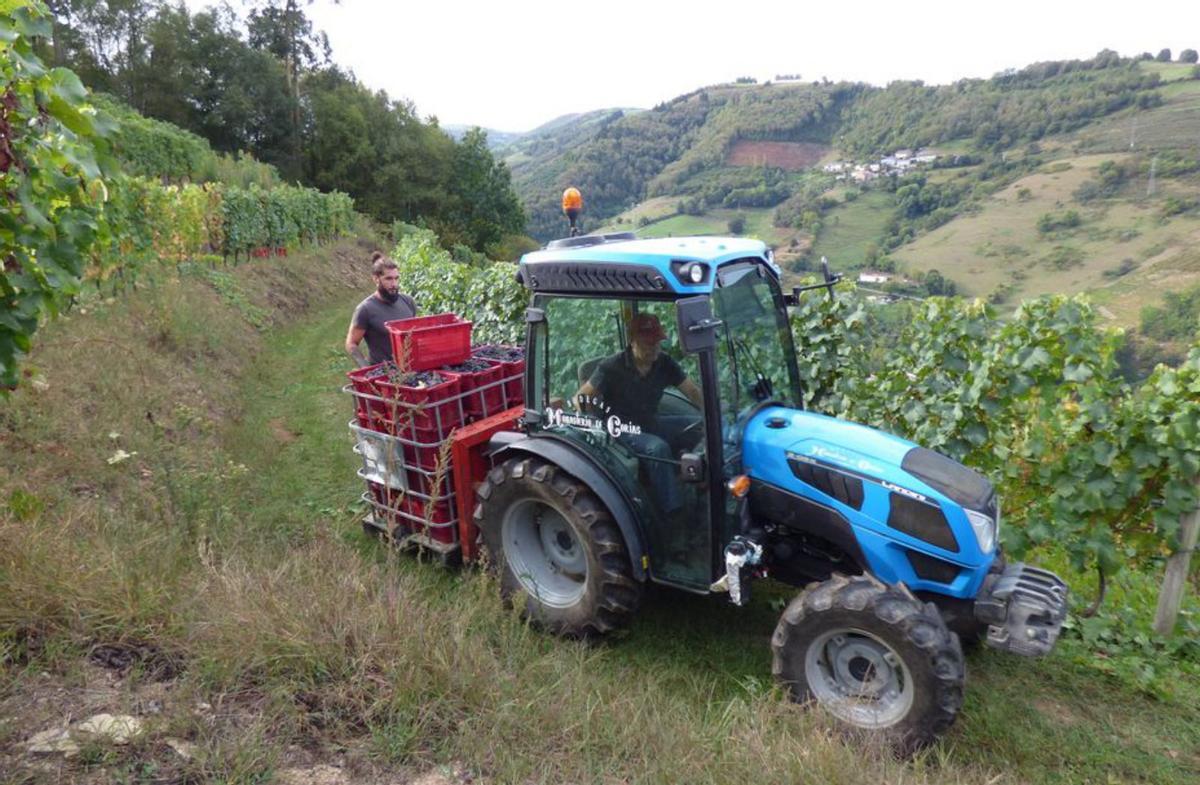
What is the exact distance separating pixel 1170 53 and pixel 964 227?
16.2 m

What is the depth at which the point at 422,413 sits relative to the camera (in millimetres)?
4422

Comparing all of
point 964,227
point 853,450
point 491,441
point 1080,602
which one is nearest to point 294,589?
point 491,441

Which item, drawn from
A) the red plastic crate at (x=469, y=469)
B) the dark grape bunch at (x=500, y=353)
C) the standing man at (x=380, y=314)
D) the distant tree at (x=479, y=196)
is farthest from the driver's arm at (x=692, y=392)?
the distant tree at (x=479, y=196)

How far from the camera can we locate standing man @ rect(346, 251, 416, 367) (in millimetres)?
6047

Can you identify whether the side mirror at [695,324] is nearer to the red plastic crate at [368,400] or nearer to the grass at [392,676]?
the grass at [392,676]

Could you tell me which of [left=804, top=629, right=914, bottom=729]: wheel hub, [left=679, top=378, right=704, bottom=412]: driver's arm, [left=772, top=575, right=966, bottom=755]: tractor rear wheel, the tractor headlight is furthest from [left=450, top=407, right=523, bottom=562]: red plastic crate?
the tractor headlight

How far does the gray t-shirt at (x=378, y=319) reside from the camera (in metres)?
6.05

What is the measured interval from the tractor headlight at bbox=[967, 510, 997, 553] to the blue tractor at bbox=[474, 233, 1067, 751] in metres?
0.01

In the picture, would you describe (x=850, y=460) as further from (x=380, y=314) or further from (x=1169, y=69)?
(x=1169, y=69)

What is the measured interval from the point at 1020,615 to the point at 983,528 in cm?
40

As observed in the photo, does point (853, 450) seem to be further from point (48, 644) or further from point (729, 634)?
point (48, 644)

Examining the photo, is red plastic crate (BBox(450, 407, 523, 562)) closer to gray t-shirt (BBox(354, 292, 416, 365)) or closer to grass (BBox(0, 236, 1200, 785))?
grass (BBox(0, 236, 1200, 785))

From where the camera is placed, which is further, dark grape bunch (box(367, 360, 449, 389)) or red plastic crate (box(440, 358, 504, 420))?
red plastic crate (box(440, 358, 504, 420))

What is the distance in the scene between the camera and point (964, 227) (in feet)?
50.0
